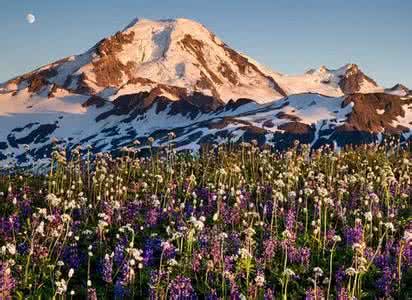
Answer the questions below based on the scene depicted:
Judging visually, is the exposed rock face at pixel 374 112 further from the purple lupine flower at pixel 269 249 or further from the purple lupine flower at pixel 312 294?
the purple lupine flower at pixel 312 294

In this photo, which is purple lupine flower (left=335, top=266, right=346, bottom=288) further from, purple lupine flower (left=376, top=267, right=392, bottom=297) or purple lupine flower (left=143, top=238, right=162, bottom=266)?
purple lupine flower (left=143, top=238, right=162, bottom=266)

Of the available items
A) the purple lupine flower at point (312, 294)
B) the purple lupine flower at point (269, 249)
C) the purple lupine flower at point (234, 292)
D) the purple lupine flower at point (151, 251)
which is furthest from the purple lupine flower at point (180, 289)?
the purple lupine flower at point (269, 249)

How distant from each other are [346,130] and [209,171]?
13140 centimetres

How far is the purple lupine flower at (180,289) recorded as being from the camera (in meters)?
7.36

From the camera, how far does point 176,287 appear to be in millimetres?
7406

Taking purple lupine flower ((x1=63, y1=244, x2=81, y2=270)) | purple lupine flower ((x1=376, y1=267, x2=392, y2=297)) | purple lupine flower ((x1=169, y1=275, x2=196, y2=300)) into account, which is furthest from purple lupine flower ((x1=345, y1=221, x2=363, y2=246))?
purple lupine flower ((x1=63, y1=244, x2=81, y2=270))

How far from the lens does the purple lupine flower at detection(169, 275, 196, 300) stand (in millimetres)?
7355

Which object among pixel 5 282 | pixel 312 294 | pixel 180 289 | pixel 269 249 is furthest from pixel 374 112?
pixel 5 282

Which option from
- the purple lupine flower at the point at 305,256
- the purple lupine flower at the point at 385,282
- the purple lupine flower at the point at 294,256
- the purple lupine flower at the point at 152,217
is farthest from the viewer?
the purple lupine flower at the point at 152,217

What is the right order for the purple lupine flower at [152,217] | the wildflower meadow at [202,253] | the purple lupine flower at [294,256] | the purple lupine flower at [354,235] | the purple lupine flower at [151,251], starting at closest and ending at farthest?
the wildflower meadow at [202,253]
the purple lupine flower at [151,251]
the purple lupine flower at [294,256]
the purple lupine flower at [354,235]
the purple lupine flower at [152,217]

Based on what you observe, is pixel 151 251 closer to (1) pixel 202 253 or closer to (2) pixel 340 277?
(1) pixel 202 253

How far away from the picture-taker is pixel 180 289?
24.5 ft

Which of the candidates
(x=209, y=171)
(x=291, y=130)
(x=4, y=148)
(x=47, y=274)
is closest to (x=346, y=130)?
(x=291, y=130)

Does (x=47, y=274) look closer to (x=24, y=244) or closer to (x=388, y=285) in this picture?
(x=24, y=244)
